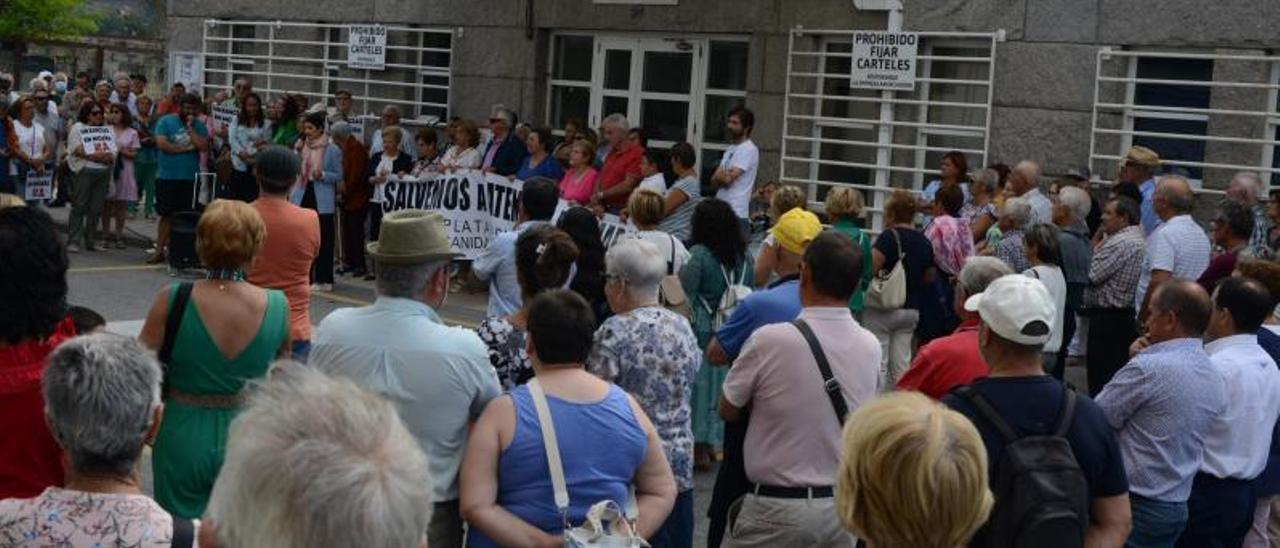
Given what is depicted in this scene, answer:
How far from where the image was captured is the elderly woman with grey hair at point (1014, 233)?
37.8 feet

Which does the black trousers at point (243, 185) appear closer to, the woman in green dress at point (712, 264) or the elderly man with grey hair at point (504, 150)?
the elderly man with grey hair at point (504, 150)

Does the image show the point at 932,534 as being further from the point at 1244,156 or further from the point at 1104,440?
the point at 1244,156

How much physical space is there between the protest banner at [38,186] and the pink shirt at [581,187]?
6803mm

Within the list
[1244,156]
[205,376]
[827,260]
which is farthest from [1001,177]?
[205,376]

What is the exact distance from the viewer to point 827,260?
604cm

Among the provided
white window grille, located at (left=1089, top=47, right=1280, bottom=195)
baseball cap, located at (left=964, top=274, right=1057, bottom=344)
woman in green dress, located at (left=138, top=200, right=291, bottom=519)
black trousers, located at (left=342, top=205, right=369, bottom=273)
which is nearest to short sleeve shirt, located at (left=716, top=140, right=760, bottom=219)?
white window grille, located at (left=1089, top=47, right=1280, bottom=195)

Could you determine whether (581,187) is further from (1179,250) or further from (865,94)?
(1179,250)

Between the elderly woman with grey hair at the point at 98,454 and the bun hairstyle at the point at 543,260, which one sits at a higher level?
the bun hairstyle at the point at 543,260

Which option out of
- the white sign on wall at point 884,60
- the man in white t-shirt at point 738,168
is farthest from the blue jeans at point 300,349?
the white sign on wall at point 884,60

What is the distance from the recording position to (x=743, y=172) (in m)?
14.8

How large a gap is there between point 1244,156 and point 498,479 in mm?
10893

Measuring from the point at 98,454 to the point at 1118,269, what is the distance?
28.8 ft

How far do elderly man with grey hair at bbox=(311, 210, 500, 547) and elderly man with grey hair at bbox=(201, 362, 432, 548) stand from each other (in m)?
2.28

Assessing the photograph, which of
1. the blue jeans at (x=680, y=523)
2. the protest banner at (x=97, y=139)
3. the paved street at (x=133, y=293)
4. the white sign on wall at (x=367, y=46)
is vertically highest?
the white sign on wall at (x=367, y=46)
